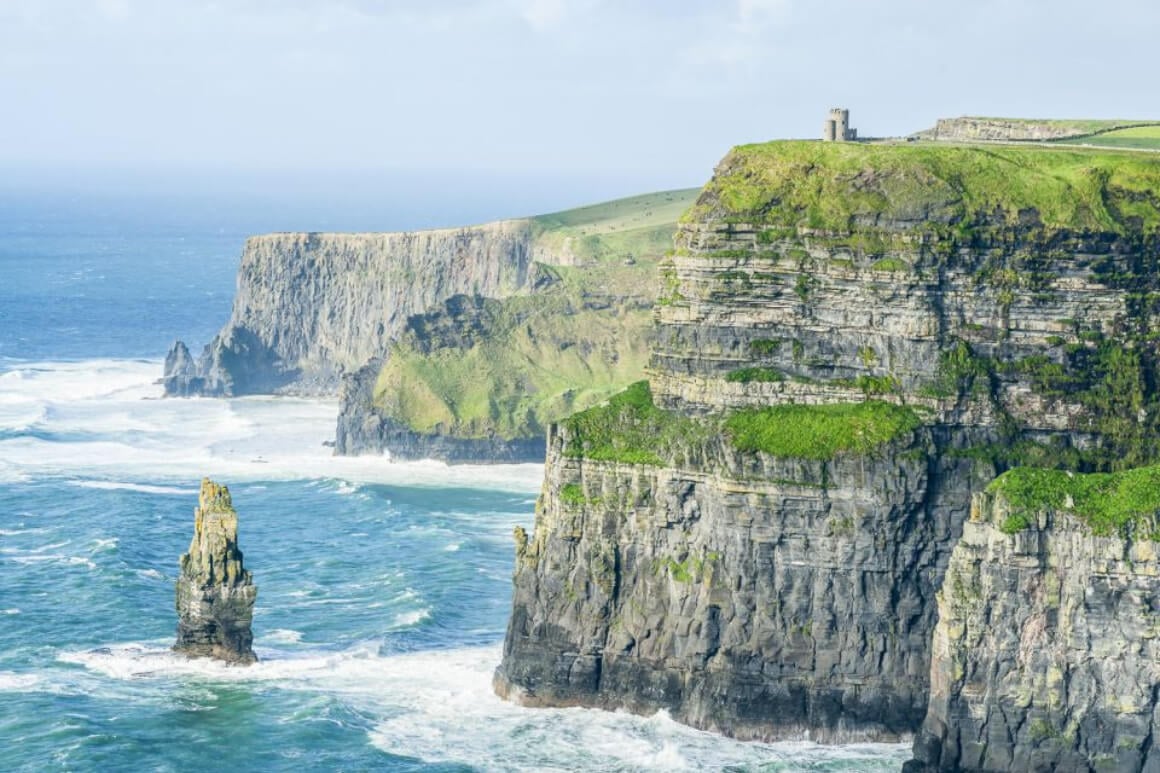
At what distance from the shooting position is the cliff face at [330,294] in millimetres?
169750

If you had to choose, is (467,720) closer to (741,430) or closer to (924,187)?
(741,430)

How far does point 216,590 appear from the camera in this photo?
8275 centimetres

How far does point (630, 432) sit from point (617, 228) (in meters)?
93.4

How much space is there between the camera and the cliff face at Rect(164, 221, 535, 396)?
557ft

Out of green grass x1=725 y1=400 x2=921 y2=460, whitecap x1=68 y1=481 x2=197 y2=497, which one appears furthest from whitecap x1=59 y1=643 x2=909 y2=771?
whitecap x1=68 y1=481 x2=197 y2=497

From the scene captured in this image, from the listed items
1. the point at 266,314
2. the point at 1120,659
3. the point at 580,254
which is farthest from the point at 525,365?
the point at 1120,659

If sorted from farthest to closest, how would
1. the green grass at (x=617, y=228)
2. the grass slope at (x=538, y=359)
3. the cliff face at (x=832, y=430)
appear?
the green grass at (x=617, y=228)
the grass slope at (x=538, y=359)
the cliff face at (x=832, y=430)

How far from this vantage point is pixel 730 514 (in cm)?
7488

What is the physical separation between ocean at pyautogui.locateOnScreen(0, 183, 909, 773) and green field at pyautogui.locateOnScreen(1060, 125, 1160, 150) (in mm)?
30319

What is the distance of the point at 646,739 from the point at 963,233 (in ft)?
63.6

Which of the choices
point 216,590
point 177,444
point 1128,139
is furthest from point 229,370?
point 1128,139

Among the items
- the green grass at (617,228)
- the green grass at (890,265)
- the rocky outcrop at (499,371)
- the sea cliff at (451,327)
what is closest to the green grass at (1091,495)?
the green grass at (890,265)

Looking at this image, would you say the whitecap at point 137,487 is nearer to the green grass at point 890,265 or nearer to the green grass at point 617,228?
the green grass at point 617,228

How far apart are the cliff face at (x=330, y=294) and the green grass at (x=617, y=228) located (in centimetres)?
272
